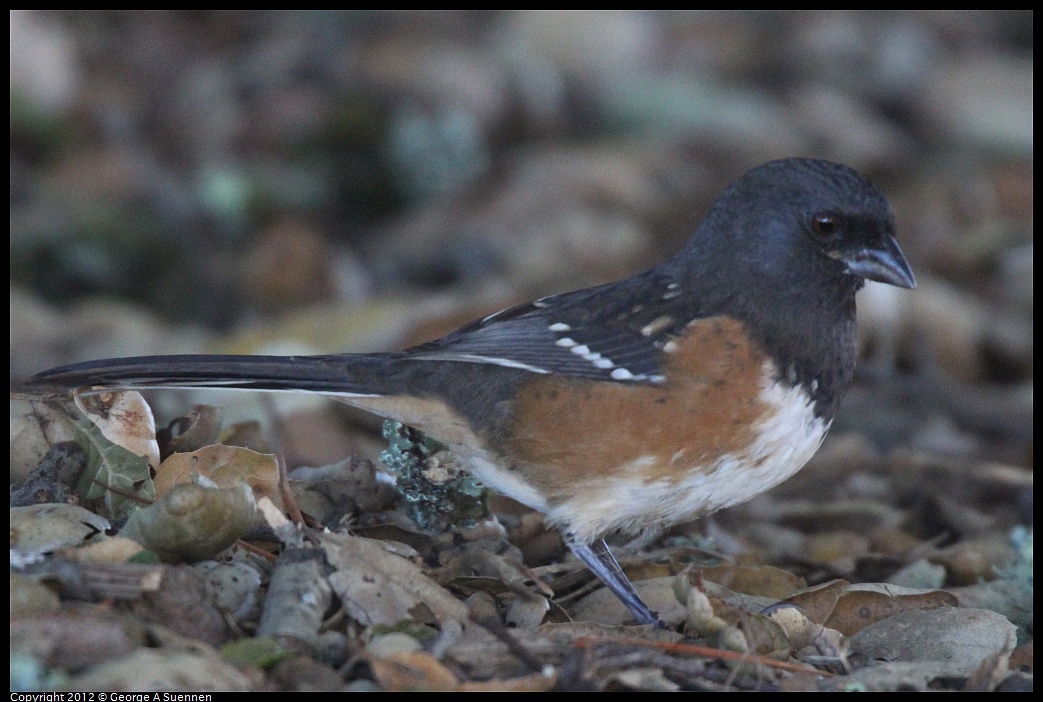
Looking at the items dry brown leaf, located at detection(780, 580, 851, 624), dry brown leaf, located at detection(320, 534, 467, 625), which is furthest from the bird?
dry brown leaf, located at detection(320, 534, 467, 625)

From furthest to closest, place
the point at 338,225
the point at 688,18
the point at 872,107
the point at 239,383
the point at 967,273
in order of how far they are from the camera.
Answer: the point at 688,18, the point at 872,107, the point at 338,225, the point at 967,273, the point at 239,383

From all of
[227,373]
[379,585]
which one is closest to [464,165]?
[227,373]

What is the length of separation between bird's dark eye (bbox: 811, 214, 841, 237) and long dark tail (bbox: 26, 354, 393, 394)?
3.89ft

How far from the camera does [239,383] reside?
3012 millimetres

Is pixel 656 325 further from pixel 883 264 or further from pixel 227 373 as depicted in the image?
pixel 227 373

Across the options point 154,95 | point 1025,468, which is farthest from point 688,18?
point 1025,468

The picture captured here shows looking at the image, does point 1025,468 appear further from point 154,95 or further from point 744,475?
point 154,95

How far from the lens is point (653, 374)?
3.11 m

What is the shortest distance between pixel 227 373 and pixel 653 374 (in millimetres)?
1054

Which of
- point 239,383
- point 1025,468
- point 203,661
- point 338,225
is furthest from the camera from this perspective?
point 338,225

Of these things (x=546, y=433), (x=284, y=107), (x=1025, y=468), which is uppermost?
(x=284, y=107)

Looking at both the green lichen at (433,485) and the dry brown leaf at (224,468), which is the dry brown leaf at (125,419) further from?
the green lichen at (433,485)

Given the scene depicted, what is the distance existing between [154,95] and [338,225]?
1474mm
